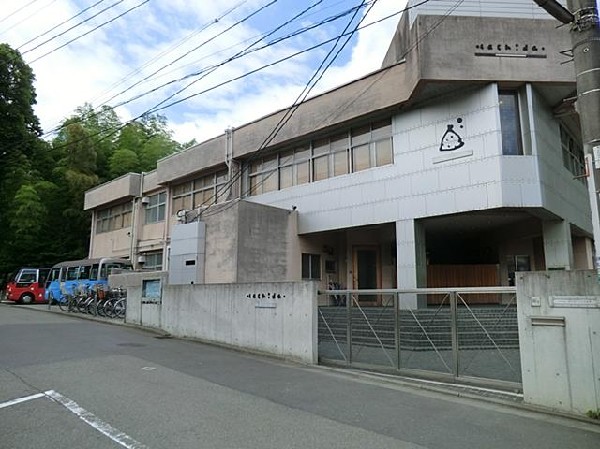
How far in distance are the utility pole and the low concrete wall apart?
6104 millimetres

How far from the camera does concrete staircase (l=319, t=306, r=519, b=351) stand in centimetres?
840

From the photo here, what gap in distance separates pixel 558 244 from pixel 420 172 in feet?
15.8

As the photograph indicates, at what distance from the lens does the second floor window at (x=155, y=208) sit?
27.9m

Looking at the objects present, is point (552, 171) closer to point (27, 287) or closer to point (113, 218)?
point (113, 218)

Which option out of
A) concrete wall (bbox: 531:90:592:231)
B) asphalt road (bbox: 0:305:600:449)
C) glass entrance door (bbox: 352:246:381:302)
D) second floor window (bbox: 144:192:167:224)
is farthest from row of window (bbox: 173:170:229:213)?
asphalt road (bbox: 0:305:600:449)

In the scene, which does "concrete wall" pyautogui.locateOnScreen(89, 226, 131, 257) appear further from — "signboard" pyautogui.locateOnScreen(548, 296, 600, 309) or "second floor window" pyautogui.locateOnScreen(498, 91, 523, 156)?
"signboard" pyautogui.locateOnScreen(548, 296, 600, 309)

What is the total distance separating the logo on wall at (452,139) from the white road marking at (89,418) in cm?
1239

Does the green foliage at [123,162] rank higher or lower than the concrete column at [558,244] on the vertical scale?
higher

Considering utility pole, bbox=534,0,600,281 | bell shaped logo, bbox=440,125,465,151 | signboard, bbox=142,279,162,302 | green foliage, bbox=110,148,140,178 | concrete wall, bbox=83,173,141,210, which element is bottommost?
signboard, bbox=142,279,162,302

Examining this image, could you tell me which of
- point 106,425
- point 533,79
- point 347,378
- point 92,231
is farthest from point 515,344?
point 92,231

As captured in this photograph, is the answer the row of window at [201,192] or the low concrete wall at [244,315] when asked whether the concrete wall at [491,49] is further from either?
the row of window at [201,192]

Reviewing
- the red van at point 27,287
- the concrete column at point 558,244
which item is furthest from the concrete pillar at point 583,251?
the red van at point 27,287

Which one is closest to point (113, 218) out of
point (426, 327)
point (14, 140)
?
point (14, 140)

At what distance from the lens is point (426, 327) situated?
33.2 ft
